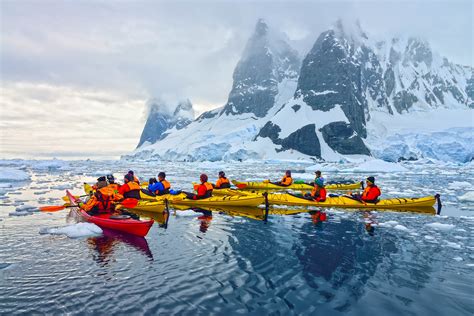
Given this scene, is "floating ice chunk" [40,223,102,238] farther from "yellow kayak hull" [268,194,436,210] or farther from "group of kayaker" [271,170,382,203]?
"group of kayaker" [271,170,382,203]

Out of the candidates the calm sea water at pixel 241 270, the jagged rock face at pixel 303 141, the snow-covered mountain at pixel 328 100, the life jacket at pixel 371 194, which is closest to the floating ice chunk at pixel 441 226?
the calm sea water at pixel 241 270

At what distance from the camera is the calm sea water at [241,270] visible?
605cm

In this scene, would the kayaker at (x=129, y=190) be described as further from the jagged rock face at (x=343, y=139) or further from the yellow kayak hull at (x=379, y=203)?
the jagged rock face at (x=343, y=139)

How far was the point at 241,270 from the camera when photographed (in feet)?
25.4

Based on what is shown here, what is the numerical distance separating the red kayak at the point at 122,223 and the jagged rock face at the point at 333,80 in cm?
11326

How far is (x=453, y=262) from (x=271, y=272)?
449 centimetres

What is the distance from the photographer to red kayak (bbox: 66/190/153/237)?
1023cm

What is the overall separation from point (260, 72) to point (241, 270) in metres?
165

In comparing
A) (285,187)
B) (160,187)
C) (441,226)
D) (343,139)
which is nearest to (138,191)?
(160,187)

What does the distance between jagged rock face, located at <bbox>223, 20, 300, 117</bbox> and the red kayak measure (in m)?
149

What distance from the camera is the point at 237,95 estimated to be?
168m

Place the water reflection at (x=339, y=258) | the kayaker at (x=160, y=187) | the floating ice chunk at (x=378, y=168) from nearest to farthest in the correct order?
the water reflection at (x=339, y=258) < the kayaker at (x=160, y=187) < the floating ice chunk at (x=378, y=168)

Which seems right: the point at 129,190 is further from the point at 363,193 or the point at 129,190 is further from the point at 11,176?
the point at 11,176

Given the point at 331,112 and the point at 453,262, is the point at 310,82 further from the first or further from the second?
the point at 453,262
